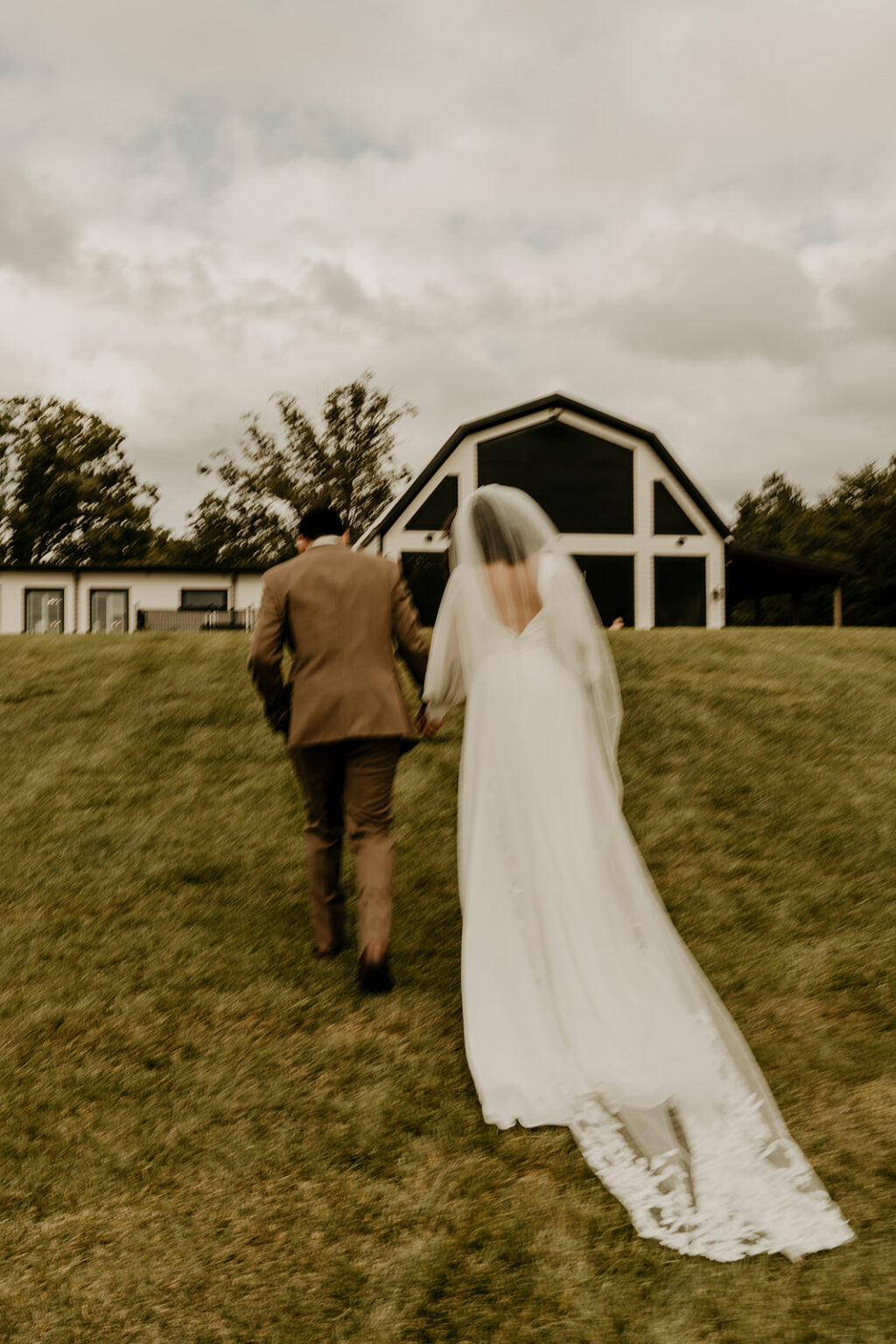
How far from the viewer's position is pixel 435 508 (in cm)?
2594

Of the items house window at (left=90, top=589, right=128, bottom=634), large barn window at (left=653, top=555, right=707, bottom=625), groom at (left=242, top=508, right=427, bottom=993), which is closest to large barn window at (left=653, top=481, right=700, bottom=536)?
large barn window at (left=653, top=555, right=707, bottom=625)

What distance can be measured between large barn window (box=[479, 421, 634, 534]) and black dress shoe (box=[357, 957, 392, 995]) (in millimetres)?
22590

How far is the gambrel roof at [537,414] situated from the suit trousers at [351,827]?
21176 mm

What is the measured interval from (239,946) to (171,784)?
260cm

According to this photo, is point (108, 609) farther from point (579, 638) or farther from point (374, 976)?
point (579, 638)

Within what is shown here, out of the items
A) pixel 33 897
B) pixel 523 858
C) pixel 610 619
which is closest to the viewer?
pixel 523 858

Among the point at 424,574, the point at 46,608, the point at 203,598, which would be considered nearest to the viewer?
the point at 424,574

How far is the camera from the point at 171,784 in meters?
7.45

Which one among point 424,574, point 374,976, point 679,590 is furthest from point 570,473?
point 374,976

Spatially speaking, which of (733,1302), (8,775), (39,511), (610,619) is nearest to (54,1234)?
(733,1302)

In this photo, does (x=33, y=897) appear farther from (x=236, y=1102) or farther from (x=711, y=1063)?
(x=711, y=1063)

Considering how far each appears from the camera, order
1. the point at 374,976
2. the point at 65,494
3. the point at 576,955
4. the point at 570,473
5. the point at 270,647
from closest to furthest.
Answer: the point at 576,955, the point at 374,976, the point at 270,647, the point at 570,473, the point at 65,494

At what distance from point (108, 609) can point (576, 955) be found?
2838 centimetres

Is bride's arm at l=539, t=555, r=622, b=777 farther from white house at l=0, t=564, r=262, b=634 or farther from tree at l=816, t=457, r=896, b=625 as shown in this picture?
tree at l=816, t=457, r=896, b=625
